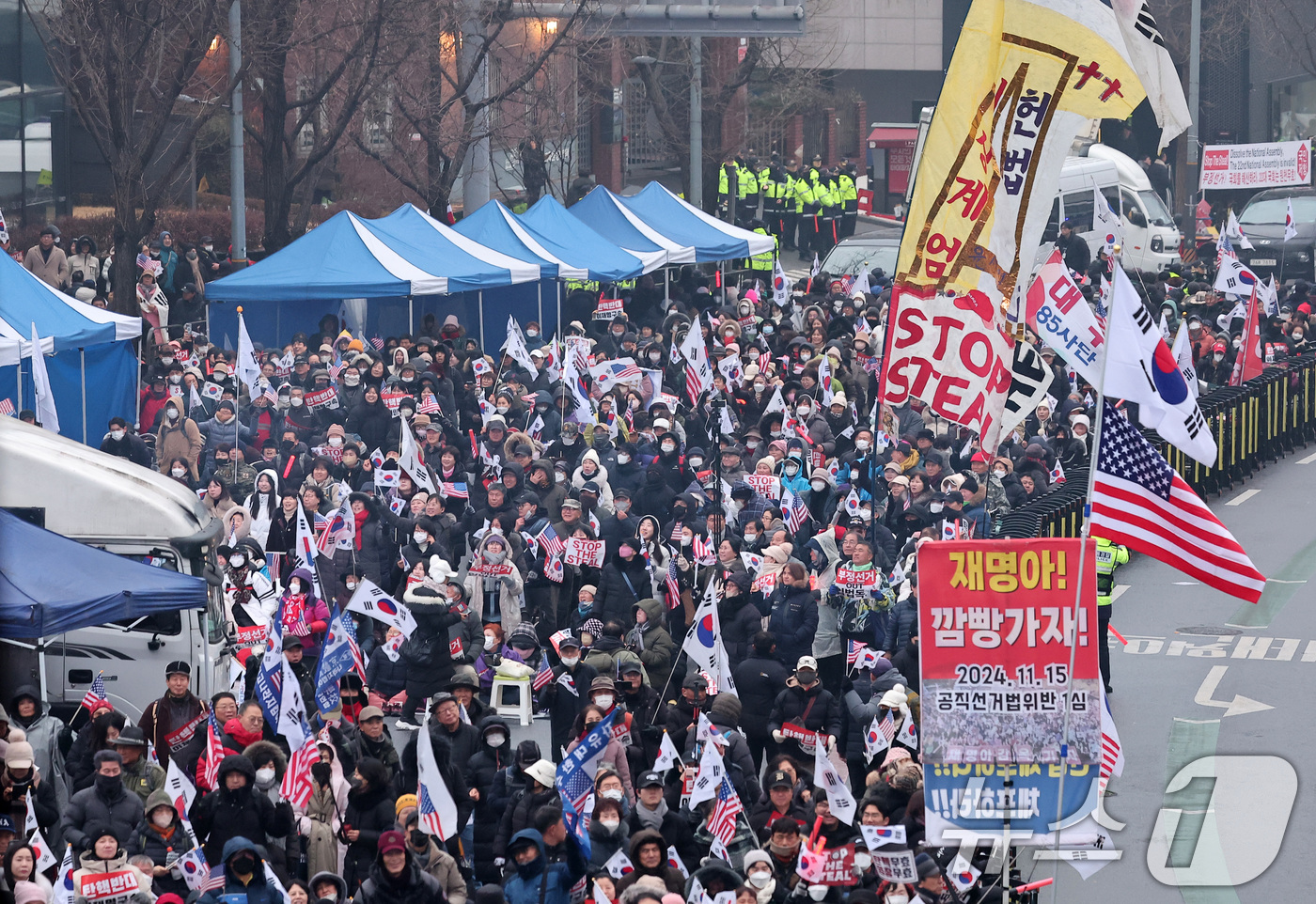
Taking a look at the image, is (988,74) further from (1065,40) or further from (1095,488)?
(1095,488)

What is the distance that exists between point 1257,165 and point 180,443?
978 inches

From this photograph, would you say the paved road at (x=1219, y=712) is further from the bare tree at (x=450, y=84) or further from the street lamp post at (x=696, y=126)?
the street lamp post at (x=696, y=126)

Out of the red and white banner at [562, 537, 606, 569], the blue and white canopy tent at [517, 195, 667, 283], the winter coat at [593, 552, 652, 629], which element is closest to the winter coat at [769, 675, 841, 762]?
the winter coat at [593, 552, 652, 629]

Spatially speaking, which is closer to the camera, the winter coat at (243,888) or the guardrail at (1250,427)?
the winter coat at (243,888)

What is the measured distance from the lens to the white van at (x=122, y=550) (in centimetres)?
1354

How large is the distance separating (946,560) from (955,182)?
2.64 meters

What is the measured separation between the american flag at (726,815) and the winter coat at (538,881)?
0.83 meters

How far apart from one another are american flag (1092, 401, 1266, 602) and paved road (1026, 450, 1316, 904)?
A: 3233 millimetres

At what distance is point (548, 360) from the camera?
76.9ft

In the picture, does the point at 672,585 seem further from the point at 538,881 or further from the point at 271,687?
the point at 538,881

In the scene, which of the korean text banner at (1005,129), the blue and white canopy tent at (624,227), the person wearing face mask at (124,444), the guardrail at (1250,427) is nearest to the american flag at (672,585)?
the guardrail at (1250,427)

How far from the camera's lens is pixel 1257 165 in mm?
37781

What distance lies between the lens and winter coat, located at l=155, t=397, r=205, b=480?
64.8ft

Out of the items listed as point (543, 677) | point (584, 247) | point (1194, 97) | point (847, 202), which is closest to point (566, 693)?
point (543, 677)
